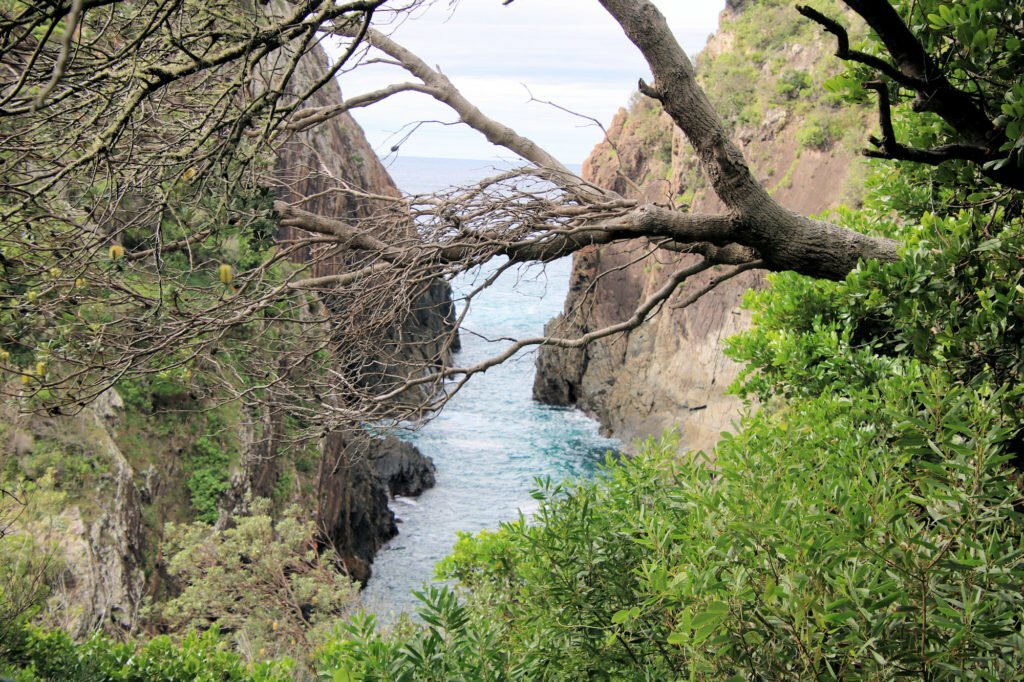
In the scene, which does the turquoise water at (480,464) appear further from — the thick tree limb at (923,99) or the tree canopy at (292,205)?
the thick tree limb at (923,99)

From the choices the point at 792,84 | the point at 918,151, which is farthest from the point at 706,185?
the point at 918,151

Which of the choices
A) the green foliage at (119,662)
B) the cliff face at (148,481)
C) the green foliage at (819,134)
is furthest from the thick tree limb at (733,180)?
the green foliage at (819,134)

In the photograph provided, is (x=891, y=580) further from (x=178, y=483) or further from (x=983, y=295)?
(x=178, y=483)

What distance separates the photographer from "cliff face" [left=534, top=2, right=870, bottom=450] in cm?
2083

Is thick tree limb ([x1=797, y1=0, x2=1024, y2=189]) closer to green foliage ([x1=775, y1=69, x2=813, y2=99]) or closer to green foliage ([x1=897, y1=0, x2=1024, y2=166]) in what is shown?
green foliage ([x1=897, y1=0, x2=1024, y2=166])

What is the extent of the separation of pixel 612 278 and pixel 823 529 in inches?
1084

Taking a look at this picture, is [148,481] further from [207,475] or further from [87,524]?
[87,524]

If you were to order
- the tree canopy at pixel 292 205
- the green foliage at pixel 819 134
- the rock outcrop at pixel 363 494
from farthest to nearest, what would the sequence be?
the green foliage at pixel 819 134, the rock outcrop at pixel 363 494, the tree canopy at pixel 292 205

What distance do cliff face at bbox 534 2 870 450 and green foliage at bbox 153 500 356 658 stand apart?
28.8 feet

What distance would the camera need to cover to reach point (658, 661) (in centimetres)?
288

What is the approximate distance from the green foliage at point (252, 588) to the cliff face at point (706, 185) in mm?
8784

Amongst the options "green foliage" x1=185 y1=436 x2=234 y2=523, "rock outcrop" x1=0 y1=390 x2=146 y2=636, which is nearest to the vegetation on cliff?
"rock outcrop" x1=0 y1=390 x2=146 y2=636

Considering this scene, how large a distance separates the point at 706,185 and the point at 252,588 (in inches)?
745

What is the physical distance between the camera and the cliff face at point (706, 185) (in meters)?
20.8
